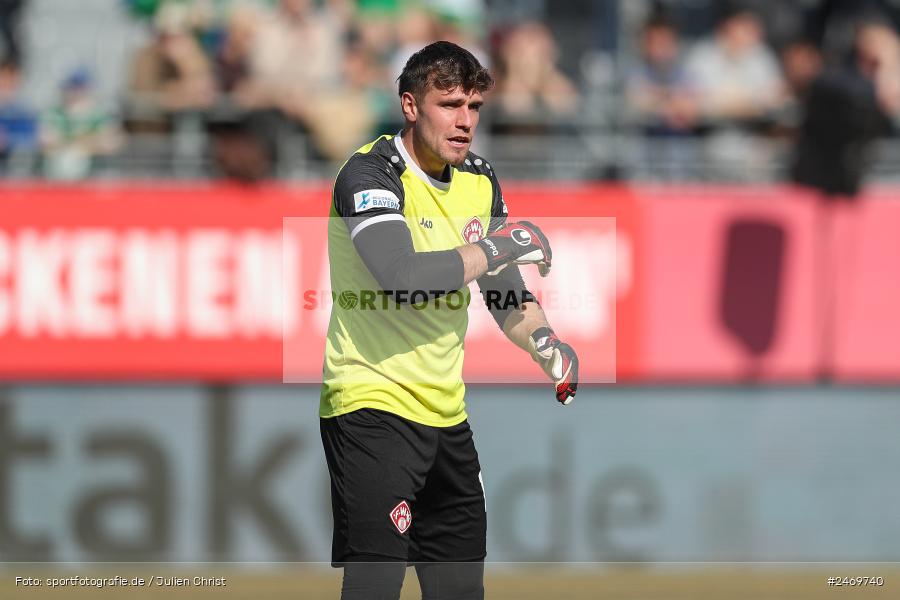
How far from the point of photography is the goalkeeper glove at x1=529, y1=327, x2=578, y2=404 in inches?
224

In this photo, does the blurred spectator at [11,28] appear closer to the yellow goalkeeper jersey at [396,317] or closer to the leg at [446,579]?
the yellow goalkeeper jersey at [396,317]

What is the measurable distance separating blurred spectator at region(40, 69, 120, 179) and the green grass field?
280cm

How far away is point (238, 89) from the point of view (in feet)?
35.7

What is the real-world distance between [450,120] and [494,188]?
0.59 metres

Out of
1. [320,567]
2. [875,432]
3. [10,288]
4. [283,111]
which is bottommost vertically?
[320,567]

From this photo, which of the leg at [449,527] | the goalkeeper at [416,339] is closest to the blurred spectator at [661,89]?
the goalkeeper at [416,339]

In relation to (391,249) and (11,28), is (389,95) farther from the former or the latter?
(391,249)

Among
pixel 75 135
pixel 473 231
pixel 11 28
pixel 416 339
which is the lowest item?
pixel 416 339

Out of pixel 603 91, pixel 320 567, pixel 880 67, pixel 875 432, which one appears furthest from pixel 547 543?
pixel 880 67

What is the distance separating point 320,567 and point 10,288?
278 cm

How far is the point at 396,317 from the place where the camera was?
556cm

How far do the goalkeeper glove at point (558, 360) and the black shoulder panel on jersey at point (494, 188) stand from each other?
17.9 inches

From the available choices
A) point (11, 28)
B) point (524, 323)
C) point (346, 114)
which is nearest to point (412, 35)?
point (346, 114)

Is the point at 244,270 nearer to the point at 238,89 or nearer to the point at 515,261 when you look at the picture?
the point at 238,89
